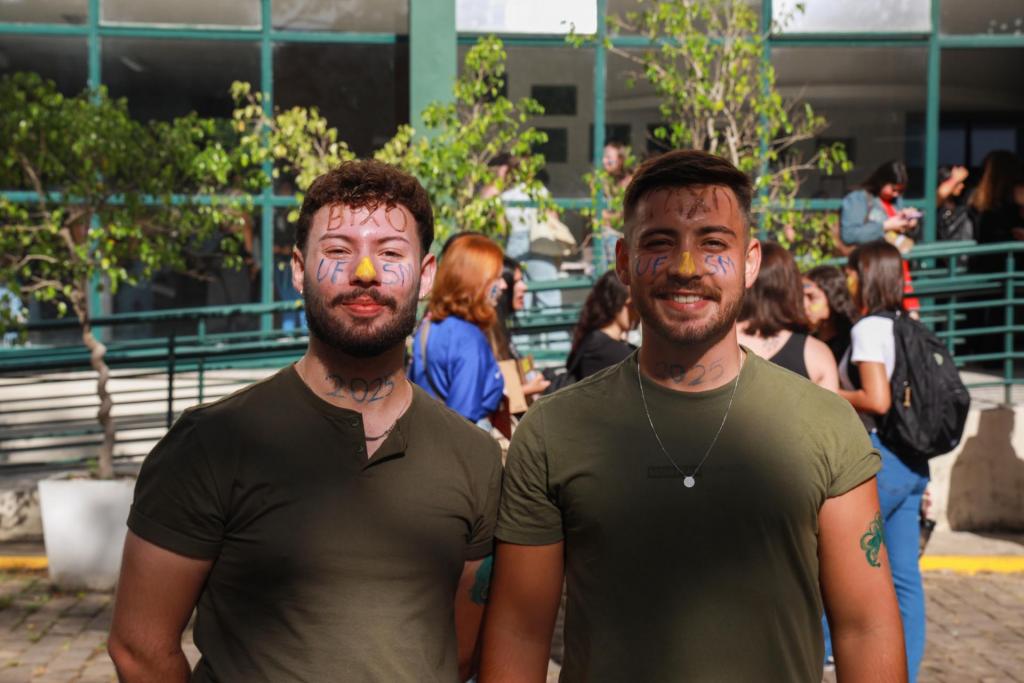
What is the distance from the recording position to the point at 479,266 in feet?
19.3

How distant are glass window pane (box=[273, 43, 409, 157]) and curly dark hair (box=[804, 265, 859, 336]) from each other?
680 cm

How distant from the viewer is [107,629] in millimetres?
7469

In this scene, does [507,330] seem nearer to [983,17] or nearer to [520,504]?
[520,504]

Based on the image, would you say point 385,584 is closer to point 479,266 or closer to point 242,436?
point 242,436

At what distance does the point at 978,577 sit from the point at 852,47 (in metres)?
6.22

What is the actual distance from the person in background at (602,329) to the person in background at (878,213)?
446cm

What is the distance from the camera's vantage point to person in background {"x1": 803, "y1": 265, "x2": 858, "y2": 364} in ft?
22.5

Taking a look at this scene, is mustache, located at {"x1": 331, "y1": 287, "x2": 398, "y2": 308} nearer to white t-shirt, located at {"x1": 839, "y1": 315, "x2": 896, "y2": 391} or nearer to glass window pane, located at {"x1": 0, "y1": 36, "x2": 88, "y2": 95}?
white t-shirt, located at {"x1": 839, "y1": 315, "x2": 896, "y2": 391}

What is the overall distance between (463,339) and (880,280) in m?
1.90

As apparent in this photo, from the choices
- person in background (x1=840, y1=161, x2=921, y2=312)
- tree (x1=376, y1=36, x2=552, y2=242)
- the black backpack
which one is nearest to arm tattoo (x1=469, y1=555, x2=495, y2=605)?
Answer: the black backpack

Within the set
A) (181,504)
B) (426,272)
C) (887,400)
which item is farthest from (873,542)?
(887,400)

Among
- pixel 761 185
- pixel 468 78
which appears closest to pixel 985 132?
pixel 761 185

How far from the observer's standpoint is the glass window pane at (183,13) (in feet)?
42.6

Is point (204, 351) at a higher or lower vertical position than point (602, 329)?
lower
